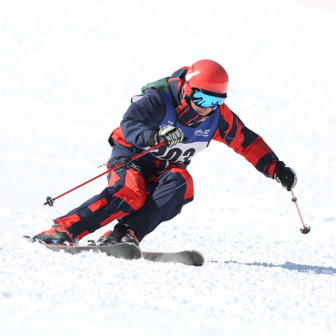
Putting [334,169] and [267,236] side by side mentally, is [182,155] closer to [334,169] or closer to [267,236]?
[267,236]

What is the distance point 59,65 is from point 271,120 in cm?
580

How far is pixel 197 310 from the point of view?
2.07 metres

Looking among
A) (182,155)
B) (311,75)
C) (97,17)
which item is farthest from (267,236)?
(97,17)

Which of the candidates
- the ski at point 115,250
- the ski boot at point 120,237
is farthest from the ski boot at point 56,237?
the ski boot at point 120,237

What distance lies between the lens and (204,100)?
350cm

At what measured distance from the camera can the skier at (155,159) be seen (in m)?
3.36

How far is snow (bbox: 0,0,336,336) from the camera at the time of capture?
2.06 meters

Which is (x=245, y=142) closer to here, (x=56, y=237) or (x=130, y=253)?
(x=130, y=253)

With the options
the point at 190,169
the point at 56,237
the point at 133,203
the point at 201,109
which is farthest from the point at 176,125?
the point at 190,169

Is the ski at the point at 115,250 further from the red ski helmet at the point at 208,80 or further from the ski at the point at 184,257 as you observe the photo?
the red ski helmet at the point at 208,80

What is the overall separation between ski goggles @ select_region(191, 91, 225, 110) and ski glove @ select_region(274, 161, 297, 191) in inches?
34.6

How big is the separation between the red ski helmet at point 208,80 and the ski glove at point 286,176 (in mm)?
906

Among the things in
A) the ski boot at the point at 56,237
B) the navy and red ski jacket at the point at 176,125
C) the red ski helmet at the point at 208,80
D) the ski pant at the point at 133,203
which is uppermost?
the red ski helmet at the point at 208,80

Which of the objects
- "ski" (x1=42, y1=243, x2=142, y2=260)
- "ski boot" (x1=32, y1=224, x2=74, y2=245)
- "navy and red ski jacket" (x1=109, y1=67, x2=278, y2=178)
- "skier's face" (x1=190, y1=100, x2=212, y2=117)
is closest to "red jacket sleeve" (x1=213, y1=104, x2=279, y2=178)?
"navy and red ski jacket" (x1=109, y1=67, x2=278, y2=178)
